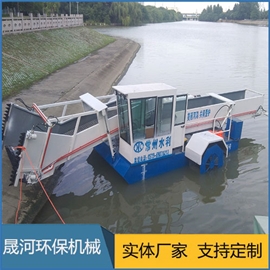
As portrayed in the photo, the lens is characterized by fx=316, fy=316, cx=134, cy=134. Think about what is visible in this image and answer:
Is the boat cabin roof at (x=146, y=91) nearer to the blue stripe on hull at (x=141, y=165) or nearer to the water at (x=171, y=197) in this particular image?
the blue stripe on hull at (x=141, y=165)

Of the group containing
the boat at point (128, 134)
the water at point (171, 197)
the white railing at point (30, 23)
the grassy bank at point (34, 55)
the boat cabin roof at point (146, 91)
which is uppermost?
the white railing at point (30, 23)

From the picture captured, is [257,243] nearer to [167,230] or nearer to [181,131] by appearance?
[167,230]

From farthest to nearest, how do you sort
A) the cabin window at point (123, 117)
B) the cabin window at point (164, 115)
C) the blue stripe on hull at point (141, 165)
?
the blue stripe on hull at point (141, 165)
the cabin window at point (164, 115)
the cabin window at point (123, 117)

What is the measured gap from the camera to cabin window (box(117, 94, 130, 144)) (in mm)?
7934

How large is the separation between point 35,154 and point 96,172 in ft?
9.15

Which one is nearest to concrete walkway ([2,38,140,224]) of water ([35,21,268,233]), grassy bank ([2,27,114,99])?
water ([35,21,268,233])

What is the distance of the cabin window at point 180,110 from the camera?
29.1 ft

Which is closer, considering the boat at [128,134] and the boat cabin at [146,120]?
the boat at [128,134]

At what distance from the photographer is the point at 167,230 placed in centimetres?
721

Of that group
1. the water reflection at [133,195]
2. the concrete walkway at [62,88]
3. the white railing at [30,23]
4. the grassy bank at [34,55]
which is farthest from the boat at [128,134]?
the white railing at [30,23]

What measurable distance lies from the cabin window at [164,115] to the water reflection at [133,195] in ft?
4.74

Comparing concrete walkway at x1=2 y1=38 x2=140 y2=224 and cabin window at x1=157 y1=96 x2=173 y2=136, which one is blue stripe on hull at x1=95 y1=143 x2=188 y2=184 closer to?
cabin window at x1=157 y1=96 x2=173 y2=136

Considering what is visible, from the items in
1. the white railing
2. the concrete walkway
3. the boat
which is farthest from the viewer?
the white railing

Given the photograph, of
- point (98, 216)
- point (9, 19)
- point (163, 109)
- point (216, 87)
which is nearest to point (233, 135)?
point (163, 109)
